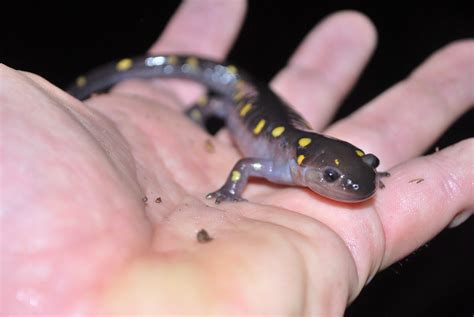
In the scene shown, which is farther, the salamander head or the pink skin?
the salamander head

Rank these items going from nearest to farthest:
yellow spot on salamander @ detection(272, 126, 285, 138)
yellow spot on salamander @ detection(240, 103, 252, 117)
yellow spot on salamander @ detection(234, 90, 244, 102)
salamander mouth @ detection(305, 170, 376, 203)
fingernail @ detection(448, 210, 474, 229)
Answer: salamander mouth @ detection(305, 170, 376, 203)
fingernail @ detection(448, 210, 474, 229)
yellow spot on salamander @ detection(272, 126, 285, 138)
yellow spot on salamander @ detection(240, 103, 252, 117)
yellow spot on salamander @ detection(234, 90, 244, 102)

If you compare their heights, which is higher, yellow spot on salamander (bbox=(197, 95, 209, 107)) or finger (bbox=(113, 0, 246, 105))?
finger (bbox=(113, 0, 246, 105))

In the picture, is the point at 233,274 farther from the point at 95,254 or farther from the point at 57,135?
the point at 57,135

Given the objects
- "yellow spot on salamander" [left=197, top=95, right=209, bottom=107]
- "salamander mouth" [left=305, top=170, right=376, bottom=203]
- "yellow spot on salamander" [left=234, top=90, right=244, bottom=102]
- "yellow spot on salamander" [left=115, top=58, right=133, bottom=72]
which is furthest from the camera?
"yellow spot on salamander" [left=115, top=58, right=133, bottom=72]

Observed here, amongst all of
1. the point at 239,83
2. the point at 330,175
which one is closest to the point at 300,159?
the point at 330,175

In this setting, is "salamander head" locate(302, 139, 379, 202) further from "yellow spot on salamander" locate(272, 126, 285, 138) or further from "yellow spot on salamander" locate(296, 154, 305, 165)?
"yellow spot on salamander" locate(272, 126, 285, 138)

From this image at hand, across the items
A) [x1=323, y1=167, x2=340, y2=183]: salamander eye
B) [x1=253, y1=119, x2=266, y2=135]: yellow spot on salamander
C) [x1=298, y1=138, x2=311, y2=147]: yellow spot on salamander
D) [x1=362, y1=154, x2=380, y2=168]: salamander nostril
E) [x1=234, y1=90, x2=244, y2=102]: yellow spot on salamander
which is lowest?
[x1=234, y1=90, x2=244, y2=102]: yellow spot on salamander

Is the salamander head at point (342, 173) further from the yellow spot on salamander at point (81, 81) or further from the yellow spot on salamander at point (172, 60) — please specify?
the yellow spot on salamander at point (81, 81)

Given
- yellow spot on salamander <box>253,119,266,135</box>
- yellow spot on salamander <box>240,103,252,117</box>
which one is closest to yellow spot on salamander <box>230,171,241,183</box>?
yellow spot on salamander <box>253,119,266,135</box>
